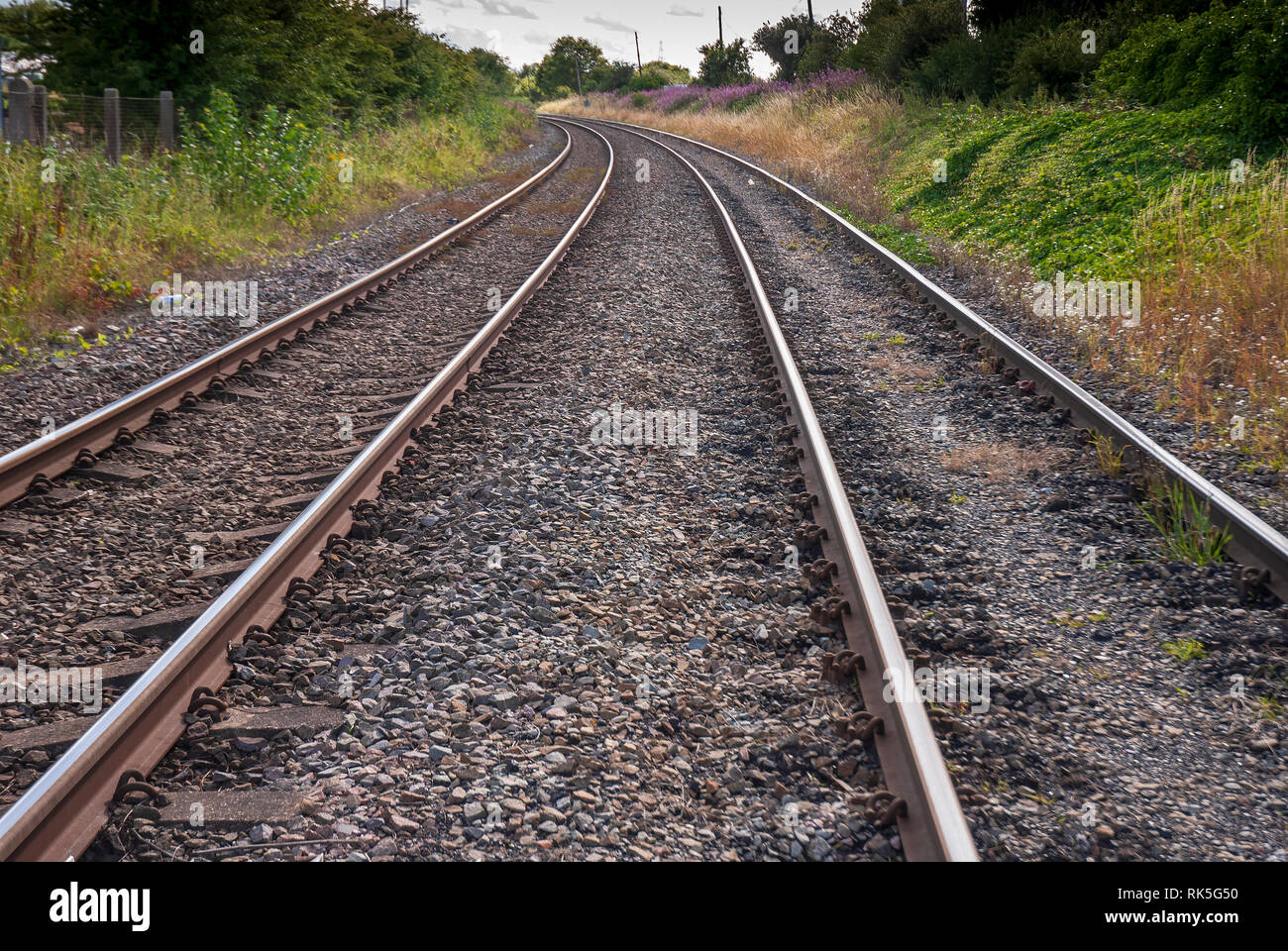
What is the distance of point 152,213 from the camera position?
10055 mm

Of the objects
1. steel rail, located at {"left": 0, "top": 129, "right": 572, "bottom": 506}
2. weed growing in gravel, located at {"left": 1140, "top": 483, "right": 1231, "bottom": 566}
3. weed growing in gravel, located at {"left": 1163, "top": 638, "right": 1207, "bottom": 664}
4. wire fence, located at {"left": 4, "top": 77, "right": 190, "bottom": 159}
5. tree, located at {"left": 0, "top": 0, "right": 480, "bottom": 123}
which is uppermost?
tree, located at {"left": 0, "top": 0, "right": 480, "bottom": 123}

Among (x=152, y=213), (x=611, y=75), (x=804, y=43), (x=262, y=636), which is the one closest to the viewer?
(x=262, y=636)

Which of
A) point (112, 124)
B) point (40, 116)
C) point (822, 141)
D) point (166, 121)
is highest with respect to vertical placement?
point (822, 141)

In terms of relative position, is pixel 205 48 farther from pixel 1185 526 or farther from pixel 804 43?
pixel 804 43

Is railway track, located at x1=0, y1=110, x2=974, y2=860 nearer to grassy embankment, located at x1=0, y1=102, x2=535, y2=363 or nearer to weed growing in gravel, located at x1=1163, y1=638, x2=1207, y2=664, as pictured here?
weed growing in gravel, located at x1=1163, y1=638, x2=1207, y2=664

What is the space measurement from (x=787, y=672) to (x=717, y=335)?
4.99 metres

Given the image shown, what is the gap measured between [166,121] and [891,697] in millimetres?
13560

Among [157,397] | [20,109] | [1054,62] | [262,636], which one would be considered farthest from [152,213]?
[1054,62]

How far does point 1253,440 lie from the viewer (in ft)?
16.9

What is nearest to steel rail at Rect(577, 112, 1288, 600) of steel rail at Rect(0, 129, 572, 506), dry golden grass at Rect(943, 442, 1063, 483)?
dry golden grass at Rect(943, 442, 1063, 483)

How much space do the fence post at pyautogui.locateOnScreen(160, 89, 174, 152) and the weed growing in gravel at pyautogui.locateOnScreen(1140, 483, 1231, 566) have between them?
1303cm

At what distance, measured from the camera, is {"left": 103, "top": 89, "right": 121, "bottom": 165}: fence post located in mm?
11656

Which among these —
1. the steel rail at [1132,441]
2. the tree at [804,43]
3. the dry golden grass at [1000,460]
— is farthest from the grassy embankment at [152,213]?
the tree at [804,43]

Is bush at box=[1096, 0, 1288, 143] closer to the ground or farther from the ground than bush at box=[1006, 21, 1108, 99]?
closer to the ground
